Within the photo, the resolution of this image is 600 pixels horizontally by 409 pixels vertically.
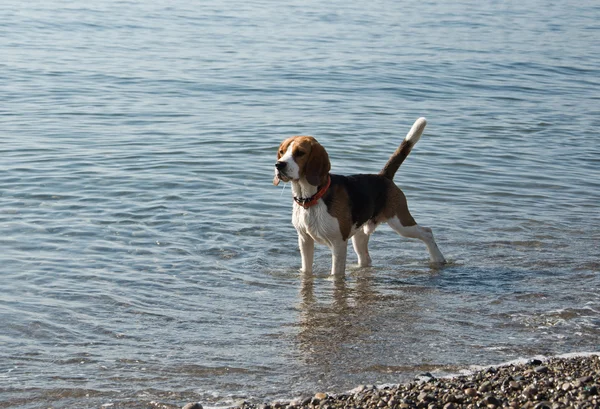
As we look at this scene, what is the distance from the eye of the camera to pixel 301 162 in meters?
6.84

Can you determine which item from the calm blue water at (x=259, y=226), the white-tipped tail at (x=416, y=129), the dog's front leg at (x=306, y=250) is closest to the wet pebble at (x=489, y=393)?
the calm blue water at (x=259, y=226)

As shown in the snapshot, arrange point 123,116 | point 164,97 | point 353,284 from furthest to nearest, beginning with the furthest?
point 164,97, point 123,116, point 353,284

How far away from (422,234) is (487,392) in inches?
135

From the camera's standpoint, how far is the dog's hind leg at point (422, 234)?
7.92 m

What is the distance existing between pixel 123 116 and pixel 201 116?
1.29m

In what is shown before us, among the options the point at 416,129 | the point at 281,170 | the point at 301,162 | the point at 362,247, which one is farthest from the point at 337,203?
the point at 416,129

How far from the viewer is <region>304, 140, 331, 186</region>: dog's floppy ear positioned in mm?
6891

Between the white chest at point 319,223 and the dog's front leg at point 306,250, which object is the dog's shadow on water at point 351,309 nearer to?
the dog's front leg at point 306,250

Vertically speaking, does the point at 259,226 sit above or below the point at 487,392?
below

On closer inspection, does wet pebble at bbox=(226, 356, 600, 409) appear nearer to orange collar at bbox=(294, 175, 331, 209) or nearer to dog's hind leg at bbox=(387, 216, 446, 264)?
orange collar at bbox=(294, 175, 331, 209)

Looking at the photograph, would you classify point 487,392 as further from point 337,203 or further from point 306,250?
point 306,250

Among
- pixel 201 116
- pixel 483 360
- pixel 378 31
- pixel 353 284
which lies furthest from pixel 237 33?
pixel 483 360

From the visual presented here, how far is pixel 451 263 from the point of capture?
8227mm

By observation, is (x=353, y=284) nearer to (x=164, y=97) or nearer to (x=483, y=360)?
(x=483, y=360)
